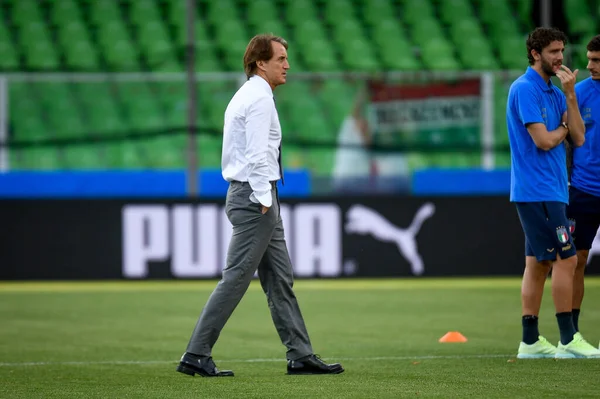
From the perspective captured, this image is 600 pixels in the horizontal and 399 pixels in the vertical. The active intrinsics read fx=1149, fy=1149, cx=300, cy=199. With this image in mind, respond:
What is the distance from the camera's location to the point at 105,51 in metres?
17.6

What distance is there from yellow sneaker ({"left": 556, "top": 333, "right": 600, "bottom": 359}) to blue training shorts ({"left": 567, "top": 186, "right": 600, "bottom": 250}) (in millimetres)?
718

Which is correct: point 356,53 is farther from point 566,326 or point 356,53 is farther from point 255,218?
point 255,218

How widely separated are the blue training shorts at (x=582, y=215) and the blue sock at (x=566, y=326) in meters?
0.61

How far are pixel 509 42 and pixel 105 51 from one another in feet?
20.3

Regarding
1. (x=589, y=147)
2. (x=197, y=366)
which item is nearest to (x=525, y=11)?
(x=589, y=147)

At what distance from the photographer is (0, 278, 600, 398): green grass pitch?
20.1ft

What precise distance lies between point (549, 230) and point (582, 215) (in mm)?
625

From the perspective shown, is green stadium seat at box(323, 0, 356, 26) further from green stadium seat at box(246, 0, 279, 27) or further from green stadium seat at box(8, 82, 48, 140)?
green stadium seat at box(8, 82, 48, 140)

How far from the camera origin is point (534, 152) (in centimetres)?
704

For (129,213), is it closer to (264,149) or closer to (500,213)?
(500,213)

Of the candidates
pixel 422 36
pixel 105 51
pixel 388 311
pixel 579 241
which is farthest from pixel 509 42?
pixel 579 241

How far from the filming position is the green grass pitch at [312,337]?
613cm

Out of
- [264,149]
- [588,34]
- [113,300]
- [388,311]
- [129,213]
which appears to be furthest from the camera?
[588,34]

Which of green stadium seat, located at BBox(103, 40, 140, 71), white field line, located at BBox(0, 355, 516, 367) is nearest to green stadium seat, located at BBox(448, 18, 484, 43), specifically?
green stadium seat, located at BBox(103, 40, 140, 71)
